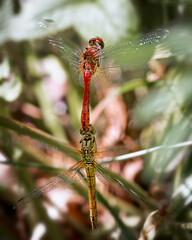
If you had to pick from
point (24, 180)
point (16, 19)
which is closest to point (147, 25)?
point (16, 19)

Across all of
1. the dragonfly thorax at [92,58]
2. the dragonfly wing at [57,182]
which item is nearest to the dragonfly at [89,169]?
the dragonfly wing at [57,182]

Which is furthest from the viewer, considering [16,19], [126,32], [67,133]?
[67,133]

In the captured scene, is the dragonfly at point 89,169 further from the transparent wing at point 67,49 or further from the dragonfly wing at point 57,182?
the transparent wing at point 67,49

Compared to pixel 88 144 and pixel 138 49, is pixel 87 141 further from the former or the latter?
pixel 138 49

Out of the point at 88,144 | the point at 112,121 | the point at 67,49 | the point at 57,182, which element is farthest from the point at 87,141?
the point at 112,121

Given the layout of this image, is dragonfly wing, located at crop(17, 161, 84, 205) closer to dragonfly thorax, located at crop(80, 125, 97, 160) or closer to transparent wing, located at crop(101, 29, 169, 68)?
dragonfly thorax, located at crop(80, 125, 97, 160)

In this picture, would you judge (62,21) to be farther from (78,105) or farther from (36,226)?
(36,226)

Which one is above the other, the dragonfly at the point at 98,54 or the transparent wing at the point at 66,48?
the transparent wing at the point at 66,48
